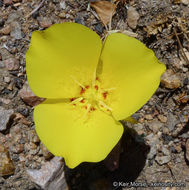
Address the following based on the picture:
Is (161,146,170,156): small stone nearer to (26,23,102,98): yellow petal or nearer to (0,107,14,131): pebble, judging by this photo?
(26,23,102,98): yellow petal

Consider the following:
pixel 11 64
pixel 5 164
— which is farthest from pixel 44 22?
pixel 5 164

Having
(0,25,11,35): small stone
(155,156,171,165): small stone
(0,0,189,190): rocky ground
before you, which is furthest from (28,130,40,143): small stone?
(155,156,171,165): small stone

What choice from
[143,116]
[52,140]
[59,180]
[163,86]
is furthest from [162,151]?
[52,140]

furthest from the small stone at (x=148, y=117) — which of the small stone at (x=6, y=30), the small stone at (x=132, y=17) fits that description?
the small stone at (x=6, y=30)

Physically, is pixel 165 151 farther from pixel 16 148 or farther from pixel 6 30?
pixel 6 30

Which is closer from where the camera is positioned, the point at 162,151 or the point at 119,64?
the point at 119,64

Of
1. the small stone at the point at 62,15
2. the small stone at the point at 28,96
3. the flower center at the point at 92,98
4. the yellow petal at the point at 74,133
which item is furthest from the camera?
the small stone at the point at 62,15

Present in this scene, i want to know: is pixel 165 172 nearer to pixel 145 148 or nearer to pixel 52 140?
pixel 145 148

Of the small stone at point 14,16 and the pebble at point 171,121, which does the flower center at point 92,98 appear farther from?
the small stone at point 14,16
